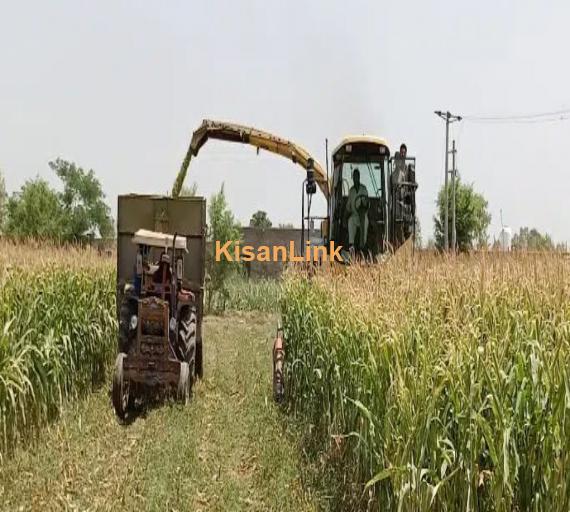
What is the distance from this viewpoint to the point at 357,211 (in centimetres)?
855

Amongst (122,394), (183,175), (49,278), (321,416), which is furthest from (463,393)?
(183,175)

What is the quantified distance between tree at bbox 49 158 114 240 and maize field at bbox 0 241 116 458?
73.9 ft

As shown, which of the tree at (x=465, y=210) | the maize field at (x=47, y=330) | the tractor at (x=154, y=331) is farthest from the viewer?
the tree at (x=465, y=210)

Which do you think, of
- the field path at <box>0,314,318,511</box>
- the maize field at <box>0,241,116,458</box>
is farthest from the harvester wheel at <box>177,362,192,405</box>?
the maize field at <box>0,241,116,458</box>

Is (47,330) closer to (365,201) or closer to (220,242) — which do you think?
(365,201)

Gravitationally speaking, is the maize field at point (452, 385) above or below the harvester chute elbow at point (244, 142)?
below

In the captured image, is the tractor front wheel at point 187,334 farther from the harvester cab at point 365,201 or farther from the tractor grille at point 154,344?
the harvester cab at point 365,201

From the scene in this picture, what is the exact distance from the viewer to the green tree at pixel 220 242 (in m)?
18.3

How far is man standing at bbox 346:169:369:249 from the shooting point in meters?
8.52

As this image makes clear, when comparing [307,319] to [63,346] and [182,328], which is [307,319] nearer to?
[182,328]

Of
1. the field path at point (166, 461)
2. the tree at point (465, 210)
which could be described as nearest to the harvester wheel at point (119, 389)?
the field path at point (166, 461)

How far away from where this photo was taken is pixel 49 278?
23.3 feet

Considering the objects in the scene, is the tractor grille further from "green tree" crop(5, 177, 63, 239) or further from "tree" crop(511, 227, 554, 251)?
"green tree" crop(5, 177, 63, 239)

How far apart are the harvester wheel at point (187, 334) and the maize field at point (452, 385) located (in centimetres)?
218
